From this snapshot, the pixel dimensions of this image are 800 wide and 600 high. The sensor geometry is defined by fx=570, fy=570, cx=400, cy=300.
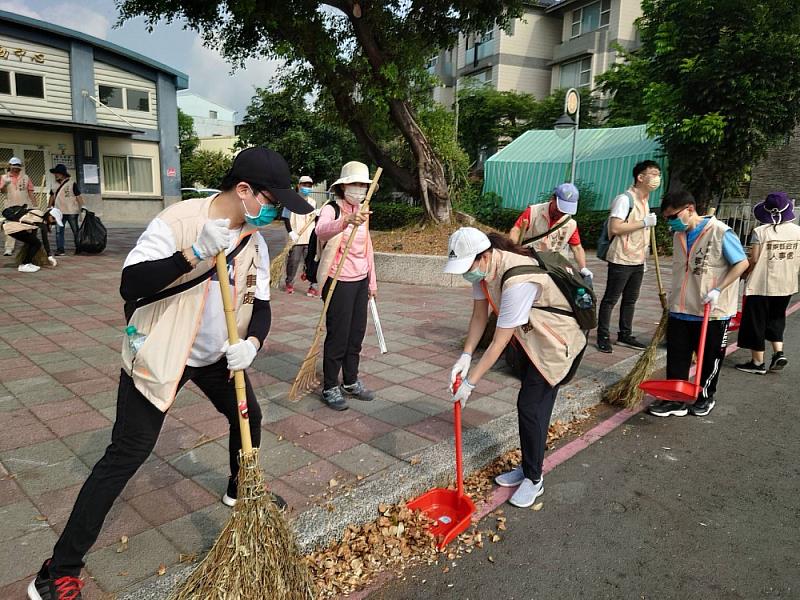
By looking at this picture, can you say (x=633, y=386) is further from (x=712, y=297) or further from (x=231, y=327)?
(x=231, y=327)

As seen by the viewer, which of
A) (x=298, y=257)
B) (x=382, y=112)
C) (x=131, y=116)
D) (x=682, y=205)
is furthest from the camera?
(x=131, y=116)

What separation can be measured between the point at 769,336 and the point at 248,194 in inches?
225

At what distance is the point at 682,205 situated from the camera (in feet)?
14.5

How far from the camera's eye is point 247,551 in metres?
2.09

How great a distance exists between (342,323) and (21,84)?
20879 mm

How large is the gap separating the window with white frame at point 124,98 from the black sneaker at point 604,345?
2121 centimetres

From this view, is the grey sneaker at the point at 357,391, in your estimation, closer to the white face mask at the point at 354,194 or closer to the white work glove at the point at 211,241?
the white face mask at the point at 354,194

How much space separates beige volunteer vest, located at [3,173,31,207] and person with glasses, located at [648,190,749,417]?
10.0m

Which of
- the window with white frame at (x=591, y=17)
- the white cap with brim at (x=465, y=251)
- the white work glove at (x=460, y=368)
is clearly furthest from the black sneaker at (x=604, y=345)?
the window with white frame at (x=591, y=17)

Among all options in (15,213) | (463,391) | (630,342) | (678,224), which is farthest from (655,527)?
(15,213)

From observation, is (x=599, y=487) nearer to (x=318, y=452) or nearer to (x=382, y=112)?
(x=318, y=452)

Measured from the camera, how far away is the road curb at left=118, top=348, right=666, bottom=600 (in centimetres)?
240

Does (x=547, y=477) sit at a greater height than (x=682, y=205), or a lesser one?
lesser

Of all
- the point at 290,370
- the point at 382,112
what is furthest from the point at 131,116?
the point at 290,370
